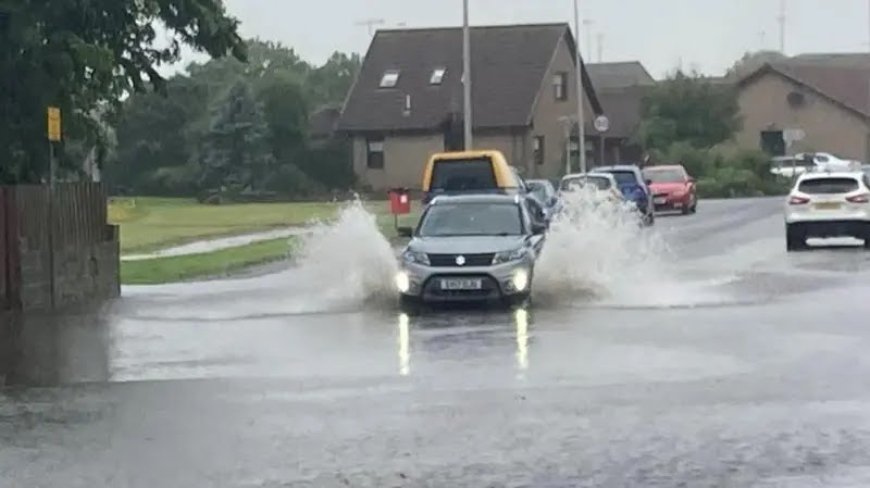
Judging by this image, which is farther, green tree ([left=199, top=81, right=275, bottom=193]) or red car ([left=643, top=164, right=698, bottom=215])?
green tree ([left=199, top=81, right=275, bottom=193])

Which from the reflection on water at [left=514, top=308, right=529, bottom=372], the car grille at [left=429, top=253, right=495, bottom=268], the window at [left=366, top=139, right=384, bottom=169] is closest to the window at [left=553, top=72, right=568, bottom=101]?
the window at [left=366, top=139, right=384, bottom=169]

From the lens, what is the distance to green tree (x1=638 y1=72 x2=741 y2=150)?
87938mm

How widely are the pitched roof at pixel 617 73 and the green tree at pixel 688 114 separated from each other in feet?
144

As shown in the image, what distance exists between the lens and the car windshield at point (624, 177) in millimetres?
50312

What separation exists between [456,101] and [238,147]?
1038 cm

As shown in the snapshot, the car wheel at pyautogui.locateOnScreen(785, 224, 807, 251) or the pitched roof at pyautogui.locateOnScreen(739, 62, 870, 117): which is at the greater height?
the pitched roof at pyautogui.locateOnScreen(739, 62, 870, 117)

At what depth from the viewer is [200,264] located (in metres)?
35.2

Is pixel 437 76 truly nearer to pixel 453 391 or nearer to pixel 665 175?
pixel 665 175

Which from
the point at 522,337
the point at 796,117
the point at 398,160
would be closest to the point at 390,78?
the point at 398,160

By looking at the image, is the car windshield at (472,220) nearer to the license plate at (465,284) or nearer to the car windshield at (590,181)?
the license plate at (465,284)

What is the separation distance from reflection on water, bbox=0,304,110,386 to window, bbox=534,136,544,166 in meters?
56.1

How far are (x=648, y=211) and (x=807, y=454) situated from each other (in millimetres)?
39312

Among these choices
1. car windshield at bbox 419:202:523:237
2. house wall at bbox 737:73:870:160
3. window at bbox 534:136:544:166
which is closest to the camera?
car windshield at bbox 419:202:523:237

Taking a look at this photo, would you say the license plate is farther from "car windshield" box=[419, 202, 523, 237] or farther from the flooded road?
"car windshield" box=[419, 202, 523, 237]
